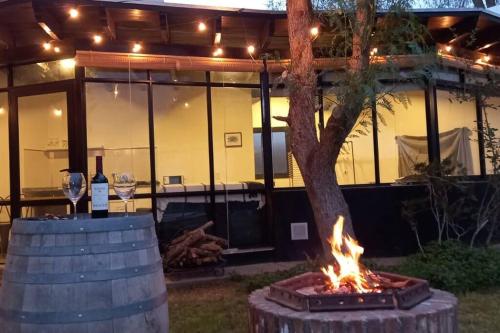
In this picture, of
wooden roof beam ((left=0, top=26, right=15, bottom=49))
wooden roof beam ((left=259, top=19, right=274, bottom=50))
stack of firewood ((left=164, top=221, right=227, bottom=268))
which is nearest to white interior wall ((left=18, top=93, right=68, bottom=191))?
wooden roof beam ((left=0, top=26, right=15, bottom=49))

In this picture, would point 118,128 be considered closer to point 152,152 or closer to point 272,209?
point 152,152

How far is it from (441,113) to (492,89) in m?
1.69

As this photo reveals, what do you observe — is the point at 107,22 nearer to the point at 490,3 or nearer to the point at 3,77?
the point at 3,77

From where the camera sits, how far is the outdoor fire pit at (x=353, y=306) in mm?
2805

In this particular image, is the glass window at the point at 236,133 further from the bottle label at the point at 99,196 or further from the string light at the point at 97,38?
the bottle label at the point at 99,196

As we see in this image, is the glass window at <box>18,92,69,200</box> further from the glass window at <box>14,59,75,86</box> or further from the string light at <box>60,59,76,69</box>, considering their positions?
the string light at <box>60,59,76,69</box>

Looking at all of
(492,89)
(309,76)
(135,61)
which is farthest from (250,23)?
(492,89)

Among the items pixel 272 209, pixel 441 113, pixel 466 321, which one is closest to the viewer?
pixel 466 321

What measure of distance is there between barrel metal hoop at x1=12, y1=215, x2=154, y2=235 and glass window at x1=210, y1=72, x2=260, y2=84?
212 inches

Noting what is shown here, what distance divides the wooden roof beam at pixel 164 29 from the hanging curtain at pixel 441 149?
379 centimetres

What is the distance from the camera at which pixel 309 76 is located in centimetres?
460

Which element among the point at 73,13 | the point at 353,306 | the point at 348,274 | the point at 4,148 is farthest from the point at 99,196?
the point at 4,148

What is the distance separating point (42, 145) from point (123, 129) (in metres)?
1.14

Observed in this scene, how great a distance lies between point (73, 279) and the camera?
2.40m
